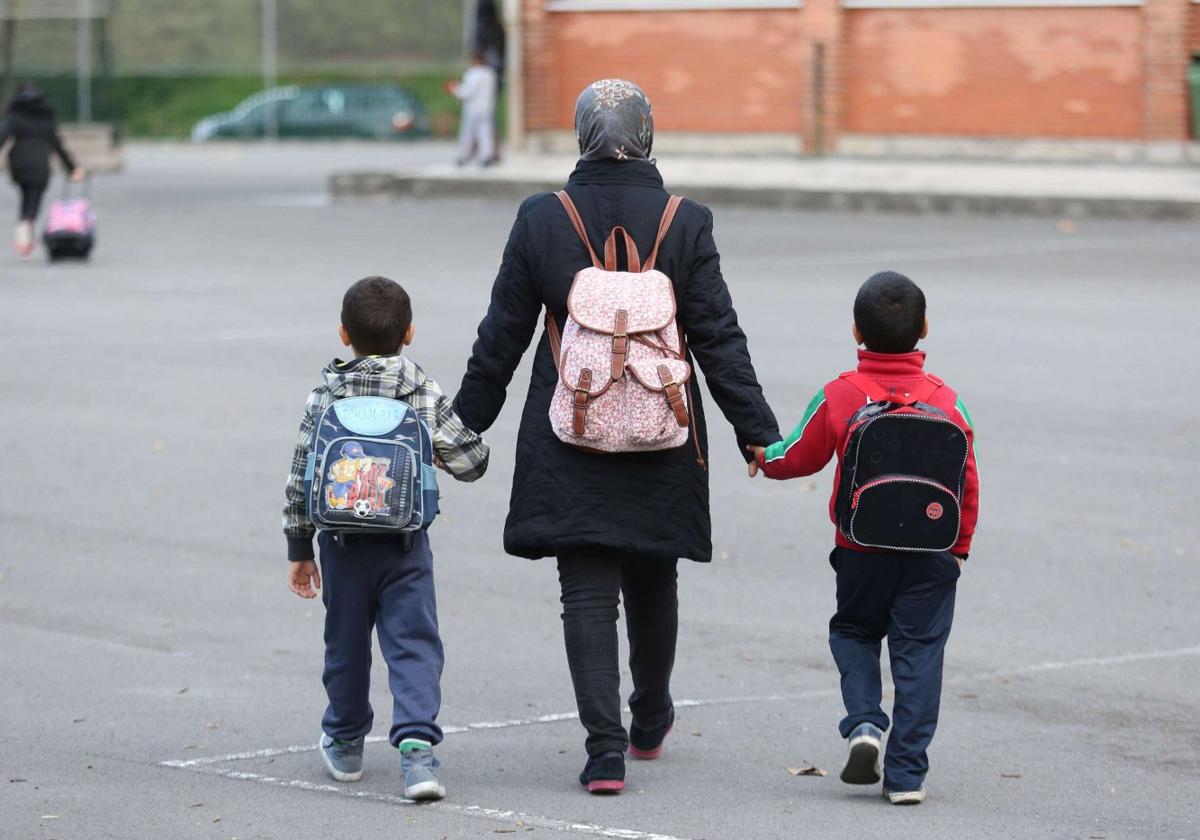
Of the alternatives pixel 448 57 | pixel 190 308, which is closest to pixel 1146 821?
pixel 190 308

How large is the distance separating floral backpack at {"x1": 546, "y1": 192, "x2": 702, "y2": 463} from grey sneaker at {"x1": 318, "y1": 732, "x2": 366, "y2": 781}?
96 cm

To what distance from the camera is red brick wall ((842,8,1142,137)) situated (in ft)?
88.0

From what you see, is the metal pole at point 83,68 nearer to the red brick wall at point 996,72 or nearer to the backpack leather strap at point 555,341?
the red brick wall at point 996,72

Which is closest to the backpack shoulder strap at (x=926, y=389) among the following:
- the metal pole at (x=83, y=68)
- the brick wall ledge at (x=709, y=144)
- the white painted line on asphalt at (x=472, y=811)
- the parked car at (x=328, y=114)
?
the white painted line on asphalt at (x=472, y=811)

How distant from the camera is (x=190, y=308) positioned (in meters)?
15.6

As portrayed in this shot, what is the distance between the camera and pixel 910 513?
478cm

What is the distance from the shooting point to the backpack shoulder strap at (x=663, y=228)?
4.91 meters

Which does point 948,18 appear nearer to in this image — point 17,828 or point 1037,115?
point 1037,115

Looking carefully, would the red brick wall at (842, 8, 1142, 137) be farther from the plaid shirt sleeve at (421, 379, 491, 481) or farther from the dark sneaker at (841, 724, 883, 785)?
the plaid shirt sleeve at (421, 379, 491, 481)

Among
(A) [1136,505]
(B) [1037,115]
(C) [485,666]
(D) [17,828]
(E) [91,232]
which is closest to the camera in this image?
(D) [17,828]

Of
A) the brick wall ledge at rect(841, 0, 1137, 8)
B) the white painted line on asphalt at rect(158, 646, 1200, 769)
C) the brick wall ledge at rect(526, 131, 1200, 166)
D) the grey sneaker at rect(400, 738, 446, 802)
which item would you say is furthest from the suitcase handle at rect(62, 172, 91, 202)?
the grey sneaker at rect(400, 738, 446, 802)

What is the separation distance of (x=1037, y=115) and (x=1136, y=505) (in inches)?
767

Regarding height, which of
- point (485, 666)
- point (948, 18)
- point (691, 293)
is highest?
point (948, 18)

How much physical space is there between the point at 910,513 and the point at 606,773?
3.24 ft
